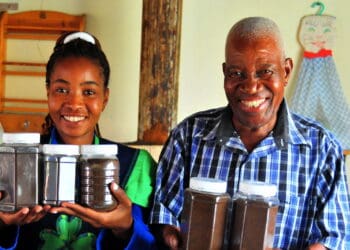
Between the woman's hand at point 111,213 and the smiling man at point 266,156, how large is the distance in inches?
4.1

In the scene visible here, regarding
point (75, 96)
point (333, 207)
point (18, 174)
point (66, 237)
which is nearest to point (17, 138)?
point (18, 174)

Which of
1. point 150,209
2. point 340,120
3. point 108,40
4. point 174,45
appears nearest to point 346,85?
point 340,120

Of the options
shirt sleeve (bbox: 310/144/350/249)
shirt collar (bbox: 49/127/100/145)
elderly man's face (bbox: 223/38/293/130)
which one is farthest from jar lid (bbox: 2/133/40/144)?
shirt sleeve (bbox: 310/144/350/249)

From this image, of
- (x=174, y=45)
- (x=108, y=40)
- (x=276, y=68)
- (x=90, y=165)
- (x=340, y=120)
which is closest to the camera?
(x=90, y=165)

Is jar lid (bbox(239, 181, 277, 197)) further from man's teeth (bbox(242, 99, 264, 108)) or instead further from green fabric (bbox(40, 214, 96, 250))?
green fabric (bbox(40, 214, 96, 250))

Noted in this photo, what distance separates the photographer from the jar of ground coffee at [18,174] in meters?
0.86

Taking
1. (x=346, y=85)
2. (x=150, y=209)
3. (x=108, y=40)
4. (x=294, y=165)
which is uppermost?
(x=108, y=40)

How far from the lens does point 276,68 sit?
1.01 m

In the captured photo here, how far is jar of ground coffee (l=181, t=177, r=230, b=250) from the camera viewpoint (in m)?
0.83

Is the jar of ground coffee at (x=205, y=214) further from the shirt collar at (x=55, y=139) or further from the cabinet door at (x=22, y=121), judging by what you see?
the cabinet door at (x=22, y=121)

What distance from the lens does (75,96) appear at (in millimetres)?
1019

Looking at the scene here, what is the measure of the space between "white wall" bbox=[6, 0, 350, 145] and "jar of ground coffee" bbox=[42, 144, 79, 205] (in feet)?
6.30

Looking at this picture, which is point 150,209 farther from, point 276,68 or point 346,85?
point 346,85

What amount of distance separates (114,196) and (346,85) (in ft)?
6.93
